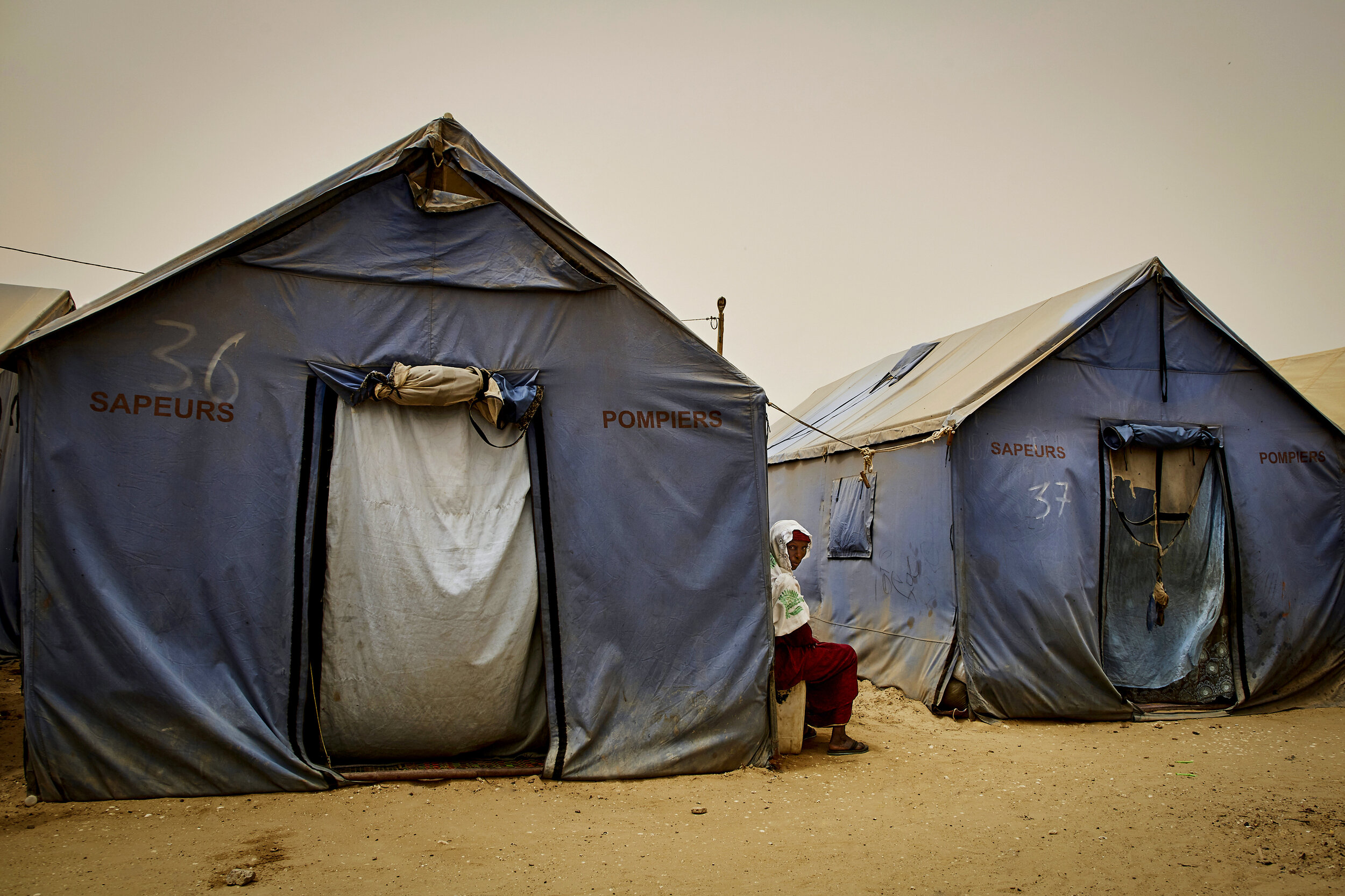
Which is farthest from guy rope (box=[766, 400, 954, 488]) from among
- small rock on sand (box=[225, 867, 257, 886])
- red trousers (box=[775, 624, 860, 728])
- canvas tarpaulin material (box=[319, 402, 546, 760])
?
small rock on sand (box=[225, 867, 257, 886])

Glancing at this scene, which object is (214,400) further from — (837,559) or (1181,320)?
(1181,320)

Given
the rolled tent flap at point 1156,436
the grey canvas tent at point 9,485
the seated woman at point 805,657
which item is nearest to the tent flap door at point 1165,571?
the rolled tent flap at point 1156,436

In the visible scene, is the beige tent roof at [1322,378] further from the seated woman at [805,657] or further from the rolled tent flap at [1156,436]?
the seated woman at [805,657]

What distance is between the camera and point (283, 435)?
411 centimetres

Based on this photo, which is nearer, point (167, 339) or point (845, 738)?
point (167, 339)

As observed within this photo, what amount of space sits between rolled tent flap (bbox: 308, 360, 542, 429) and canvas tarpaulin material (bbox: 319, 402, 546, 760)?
155 millimetres

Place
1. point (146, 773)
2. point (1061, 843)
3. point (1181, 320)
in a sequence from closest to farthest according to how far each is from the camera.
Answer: point (1061, 843), point (146, 773), point (1181, 320)

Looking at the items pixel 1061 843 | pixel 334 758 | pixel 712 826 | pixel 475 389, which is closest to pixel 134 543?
pixel 334 758

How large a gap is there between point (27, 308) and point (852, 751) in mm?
8136

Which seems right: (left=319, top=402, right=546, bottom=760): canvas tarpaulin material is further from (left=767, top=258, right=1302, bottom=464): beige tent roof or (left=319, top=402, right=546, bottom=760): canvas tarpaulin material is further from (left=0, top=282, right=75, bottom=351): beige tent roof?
(left=0, top=282, right=75, bottom=351): beige tent roof

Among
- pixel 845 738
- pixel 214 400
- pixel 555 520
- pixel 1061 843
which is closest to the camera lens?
pixel 1061 843

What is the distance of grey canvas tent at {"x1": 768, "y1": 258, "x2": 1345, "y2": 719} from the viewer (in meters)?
5.90

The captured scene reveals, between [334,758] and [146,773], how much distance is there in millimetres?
802

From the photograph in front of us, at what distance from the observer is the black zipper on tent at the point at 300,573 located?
158 inches
